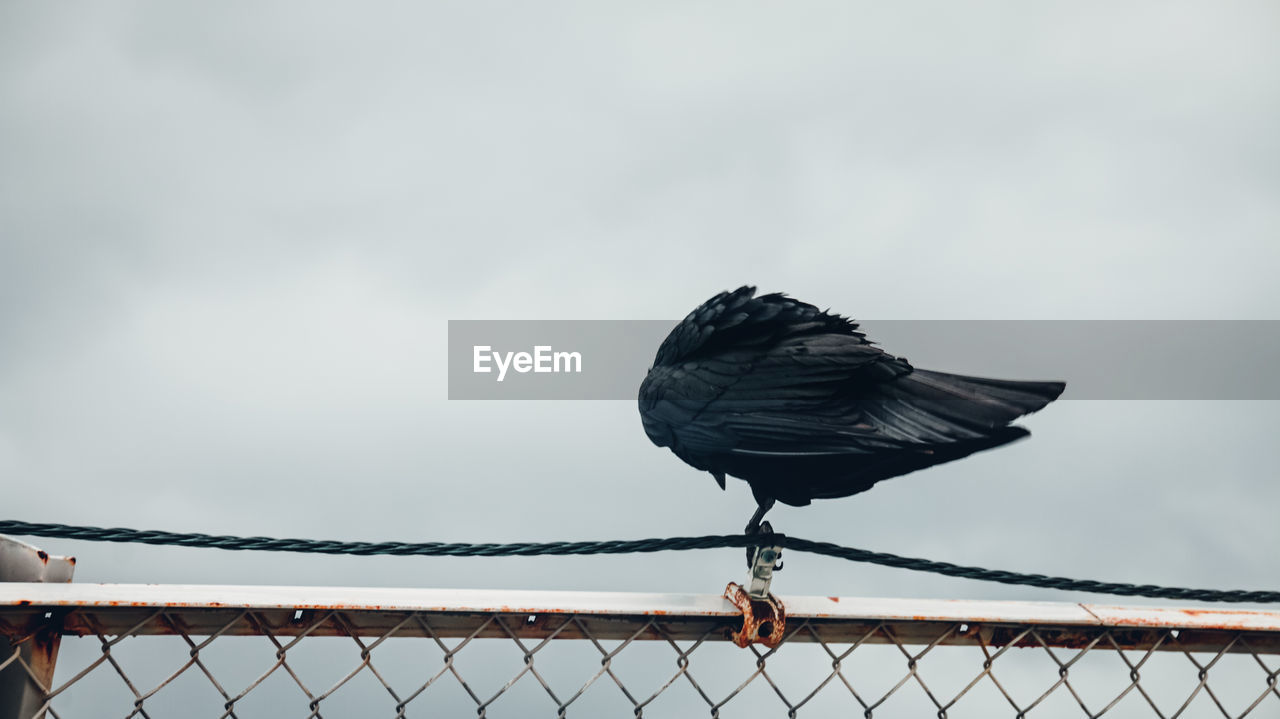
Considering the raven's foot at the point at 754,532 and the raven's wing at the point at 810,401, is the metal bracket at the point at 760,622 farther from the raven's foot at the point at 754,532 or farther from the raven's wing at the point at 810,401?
the raven's wing at the point at 810,401

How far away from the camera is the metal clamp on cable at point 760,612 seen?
1.96 m

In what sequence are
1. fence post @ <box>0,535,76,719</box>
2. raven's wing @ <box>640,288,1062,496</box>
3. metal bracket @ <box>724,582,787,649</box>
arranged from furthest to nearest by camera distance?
raven's wing @ <box>640,288,1062,496</box> → metal bracket @ <box>724,582,787,649</box> → fence post @ <box>0,535,76,719</box>

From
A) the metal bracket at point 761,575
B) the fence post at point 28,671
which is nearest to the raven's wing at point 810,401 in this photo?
the metal bracket at point 761,575

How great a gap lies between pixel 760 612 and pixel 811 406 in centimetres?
51

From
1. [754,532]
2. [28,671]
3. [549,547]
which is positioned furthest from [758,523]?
[28,671]

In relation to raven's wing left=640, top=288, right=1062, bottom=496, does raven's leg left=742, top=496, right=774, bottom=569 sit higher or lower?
lower

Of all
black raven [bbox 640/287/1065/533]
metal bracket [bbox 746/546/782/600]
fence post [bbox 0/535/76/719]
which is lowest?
fence post [bbox 0/535/76/719]

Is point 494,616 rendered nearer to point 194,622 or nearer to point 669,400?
point 194,622

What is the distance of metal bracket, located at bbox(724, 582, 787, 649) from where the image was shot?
6.44 feet

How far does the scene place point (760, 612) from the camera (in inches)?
77.6

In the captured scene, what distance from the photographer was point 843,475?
222 centimetres

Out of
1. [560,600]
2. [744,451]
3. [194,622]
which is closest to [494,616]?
[560,600]

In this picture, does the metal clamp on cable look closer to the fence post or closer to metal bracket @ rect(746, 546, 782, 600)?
metal bracket @ rect(746, 546, 782, 600)

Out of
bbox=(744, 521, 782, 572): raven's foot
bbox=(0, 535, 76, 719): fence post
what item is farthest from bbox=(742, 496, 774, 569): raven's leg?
bbox=(0, 535, 76, 719): fence post
